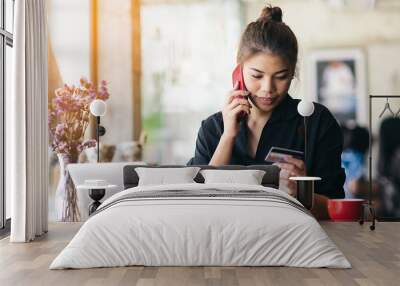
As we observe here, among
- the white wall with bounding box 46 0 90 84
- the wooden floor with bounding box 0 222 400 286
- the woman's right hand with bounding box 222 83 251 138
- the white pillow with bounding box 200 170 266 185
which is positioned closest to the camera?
the wooden floor with bounding box 0 222 400 286

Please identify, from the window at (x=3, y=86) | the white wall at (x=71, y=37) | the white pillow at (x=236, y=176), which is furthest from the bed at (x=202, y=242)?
the white wall at (x=71, y=37)

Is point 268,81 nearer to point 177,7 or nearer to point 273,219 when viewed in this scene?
point 177,7

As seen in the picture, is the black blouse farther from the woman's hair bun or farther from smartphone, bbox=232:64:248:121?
the woman's hair bun

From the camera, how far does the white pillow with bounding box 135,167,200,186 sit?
21.6 ft

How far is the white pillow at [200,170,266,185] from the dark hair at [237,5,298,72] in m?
1.57

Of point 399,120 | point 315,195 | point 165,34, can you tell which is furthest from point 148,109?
point 399,120

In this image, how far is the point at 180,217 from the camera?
14.8 feet

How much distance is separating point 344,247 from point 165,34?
353cm

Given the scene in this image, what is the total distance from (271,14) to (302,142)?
1.58 metres

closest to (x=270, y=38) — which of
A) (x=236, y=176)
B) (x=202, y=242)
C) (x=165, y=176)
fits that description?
(x=236, y=176)

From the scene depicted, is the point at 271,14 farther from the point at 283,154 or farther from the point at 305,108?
the point at 283,154

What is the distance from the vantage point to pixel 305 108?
7172 mm

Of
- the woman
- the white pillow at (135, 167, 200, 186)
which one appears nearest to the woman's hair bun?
the woman

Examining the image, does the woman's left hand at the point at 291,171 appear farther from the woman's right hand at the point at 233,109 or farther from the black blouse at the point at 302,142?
the woman's right hand at the point at 233,109
